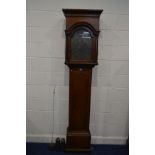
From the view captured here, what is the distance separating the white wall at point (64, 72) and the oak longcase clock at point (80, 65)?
0.87 feet

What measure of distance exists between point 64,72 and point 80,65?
1.19 feet

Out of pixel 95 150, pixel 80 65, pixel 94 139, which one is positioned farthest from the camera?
pixel 94 139

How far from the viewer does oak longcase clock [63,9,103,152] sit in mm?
2898

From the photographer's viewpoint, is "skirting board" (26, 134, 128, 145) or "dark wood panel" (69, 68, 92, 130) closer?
"dark wood panel" (69, 68, 92, 130)

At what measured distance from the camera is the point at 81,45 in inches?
116

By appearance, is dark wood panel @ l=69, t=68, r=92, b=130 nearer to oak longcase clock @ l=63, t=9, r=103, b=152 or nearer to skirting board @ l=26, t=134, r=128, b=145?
oak longcase clock @ l=63, t=9, r=103, b=152

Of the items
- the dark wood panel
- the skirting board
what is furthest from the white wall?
the dark wood panel

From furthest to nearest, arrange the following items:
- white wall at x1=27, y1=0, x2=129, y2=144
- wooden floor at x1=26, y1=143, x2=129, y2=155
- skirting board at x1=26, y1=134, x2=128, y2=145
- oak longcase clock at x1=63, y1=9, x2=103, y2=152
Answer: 1. skirting board at x1=26, y1=134, x2=128, y2=145
2. white wall at x1=27, y1=0, x2=129, y2=144
3. wooden floor at x1=26, y1=143, x2=129, y2=155
4. oak longcase clock at x1=63, y1=9, x2=103, y2=152

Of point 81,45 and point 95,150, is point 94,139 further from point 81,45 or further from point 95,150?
point 81,45

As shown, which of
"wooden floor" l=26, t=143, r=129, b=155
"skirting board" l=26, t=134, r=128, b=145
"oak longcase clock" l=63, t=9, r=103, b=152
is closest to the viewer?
"oak longcase clock" l=63, t=9, r=103, b=152

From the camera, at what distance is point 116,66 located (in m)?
3.26

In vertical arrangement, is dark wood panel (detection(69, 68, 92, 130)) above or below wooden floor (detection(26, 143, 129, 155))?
above

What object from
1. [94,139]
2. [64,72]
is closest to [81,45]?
[64,72]
